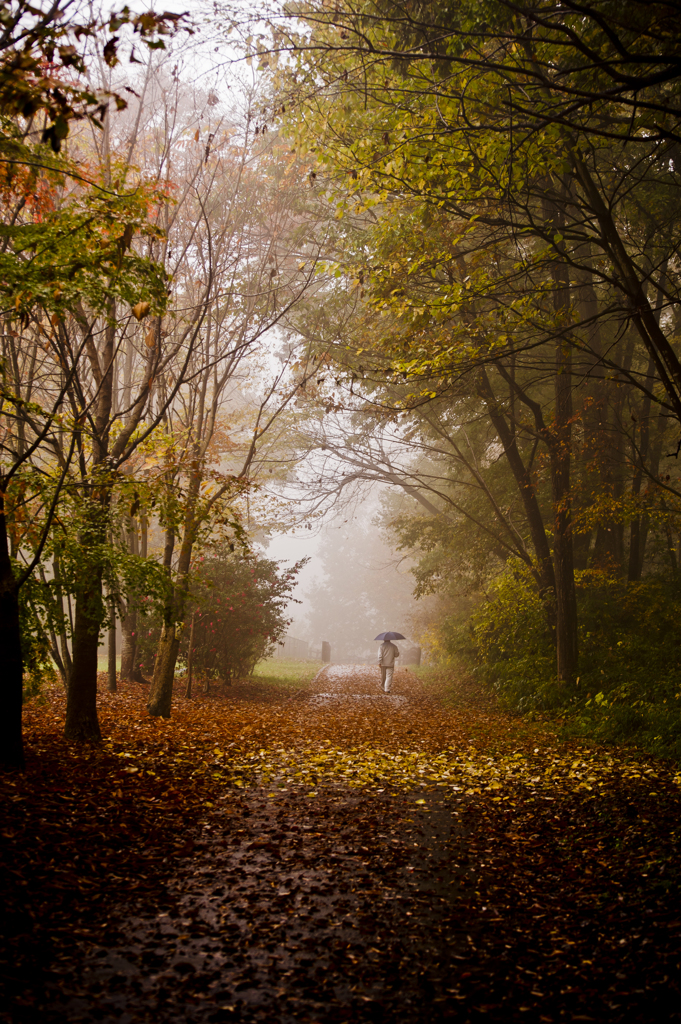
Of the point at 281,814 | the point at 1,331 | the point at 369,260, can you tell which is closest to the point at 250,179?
the point at 369,260

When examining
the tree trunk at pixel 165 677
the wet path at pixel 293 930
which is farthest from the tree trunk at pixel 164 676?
the wet path at pixel 293 930

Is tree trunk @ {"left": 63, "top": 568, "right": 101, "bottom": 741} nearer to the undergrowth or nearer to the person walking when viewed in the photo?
the undergrowth

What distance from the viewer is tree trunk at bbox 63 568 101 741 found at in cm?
660

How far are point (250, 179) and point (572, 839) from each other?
9993 mm

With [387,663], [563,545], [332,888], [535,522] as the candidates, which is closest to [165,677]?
[332,888]

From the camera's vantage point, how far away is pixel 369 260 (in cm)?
931

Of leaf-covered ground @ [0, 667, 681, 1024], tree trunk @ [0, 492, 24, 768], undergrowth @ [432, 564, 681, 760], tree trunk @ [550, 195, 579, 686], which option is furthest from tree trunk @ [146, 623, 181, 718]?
tree trunk @ [550, 195, 579, 686]

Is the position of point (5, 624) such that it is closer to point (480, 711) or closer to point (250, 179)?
point (250, 179)

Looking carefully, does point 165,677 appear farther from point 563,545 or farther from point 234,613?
point 563,545

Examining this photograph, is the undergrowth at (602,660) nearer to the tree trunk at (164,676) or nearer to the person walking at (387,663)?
the person walking at (387,663)

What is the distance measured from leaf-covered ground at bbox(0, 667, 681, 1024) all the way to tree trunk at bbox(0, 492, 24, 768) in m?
0.28

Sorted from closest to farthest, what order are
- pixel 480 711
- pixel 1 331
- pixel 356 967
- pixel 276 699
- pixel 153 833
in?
pixel 356 967 < pixel 153 833 < pixel 1 331 < pixel 480 711 < pixel 276 699

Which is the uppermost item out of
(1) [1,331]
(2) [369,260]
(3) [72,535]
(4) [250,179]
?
(4) [250,179]

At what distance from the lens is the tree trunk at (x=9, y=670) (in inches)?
194
